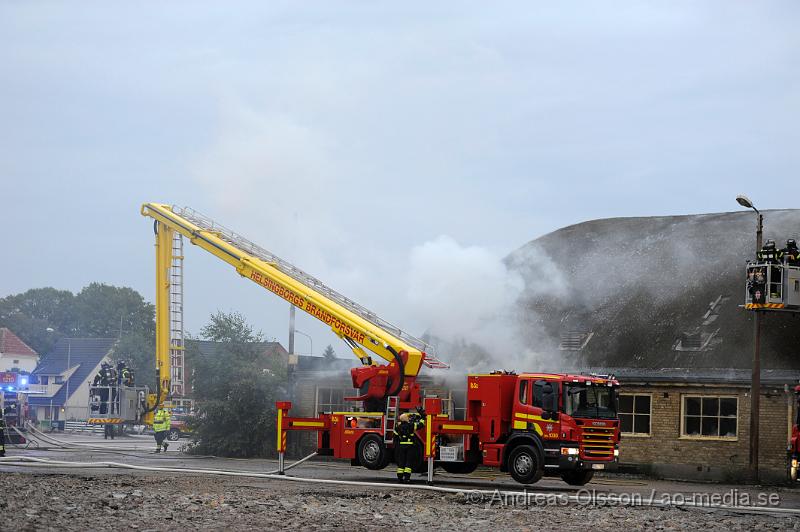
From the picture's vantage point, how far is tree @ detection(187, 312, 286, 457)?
3619 centimetres

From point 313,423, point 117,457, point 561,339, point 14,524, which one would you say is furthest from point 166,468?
point 561,339

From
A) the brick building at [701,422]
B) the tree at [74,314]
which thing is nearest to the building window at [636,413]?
the brick building at [701,422]

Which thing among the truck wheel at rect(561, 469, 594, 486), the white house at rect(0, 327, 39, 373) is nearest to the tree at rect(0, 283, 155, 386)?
the white house at rect(0, 327, 39, 373)

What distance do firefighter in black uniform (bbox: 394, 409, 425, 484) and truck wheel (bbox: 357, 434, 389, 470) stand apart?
50.6 inches

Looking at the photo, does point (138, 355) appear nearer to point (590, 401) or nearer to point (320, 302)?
point (320, 302)

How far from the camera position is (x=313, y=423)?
2631cm

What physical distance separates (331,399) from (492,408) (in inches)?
516

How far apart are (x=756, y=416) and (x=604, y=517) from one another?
11.6 meters

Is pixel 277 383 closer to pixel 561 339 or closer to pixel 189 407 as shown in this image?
pixel 189 407

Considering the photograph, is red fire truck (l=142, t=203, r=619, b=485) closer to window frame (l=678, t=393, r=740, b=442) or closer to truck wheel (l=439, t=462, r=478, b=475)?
truck wheel (l=439, t=462, r=478, b=475)

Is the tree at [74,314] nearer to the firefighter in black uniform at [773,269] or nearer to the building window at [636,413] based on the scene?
the building window at [636,413]

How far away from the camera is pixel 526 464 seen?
2366cm

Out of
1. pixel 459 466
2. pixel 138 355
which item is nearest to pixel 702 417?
A: pixel 459 466

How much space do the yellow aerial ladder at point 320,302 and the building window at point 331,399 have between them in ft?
20.1
